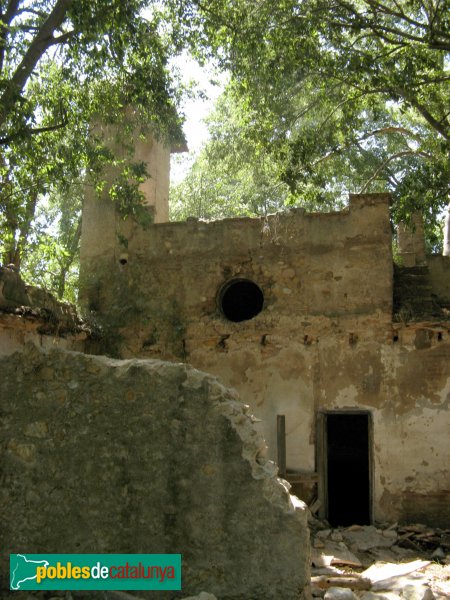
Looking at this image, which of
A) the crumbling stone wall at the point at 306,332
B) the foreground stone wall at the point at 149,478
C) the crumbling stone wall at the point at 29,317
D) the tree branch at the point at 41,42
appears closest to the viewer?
the foreground stone wall at the point at 149,478

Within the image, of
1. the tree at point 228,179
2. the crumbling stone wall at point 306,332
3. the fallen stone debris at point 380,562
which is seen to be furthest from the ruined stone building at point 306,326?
the tree at point 228,179

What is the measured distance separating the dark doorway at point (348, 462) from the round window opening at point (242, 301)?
132 inches

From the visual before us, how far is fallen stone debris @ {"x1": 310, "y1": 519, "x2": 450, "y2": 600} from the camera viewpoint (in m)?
6.04

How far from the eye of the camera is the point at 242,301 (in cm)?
1132

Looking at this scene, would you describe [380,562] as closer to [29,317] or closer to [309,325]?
[309,325]

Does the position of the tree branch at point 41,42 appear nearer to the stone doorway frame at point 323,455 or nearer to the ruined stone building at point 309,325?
the ruined stone building at point 309,325

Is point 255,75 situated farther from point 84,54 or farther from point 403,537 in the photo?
point 403,537

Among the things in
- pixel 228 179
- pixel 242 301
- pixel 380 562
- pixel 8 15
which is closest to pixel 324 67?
pixel 242 301

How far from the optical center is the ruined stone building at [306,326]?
9.67 m

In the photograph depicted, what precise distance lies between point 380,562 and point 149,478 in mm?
4283

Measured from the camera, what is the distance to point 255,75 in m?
11.3

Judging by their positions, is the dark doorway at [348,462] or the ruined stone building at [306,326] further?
the dark doorway at [348,462]

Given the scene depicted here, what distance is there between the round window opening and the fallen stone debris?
11.9 feet

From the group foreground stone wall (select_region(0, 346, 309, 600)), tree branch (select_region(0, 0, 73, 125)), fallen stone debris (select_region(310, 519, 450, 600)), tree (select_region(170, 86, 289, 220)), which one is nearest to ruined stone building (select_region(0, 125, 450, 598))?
fallen stone debris (select_region(310, 519, 450, 600))
